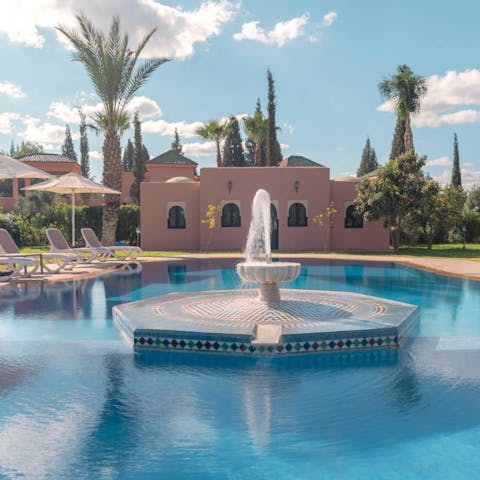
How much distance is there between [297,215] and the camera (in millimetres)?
26547

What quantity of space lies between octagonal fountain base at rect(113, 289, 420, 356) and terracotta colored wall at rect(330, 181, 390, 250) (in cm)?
1861

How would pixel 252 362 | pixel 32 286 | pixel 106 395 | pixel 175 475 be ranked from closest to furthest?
pixel 175 475 → pixel 106 395 → pixel 252 362 → pixel 32 286

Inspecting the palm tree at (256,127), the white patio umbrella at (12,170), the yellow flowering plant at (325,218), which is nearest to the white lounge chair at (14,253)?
the white patio umbrella at (12,170)

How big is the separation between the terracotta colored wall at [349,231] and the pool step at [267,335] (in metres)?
20.8

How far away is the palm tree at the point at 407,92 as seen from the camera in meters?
29.9

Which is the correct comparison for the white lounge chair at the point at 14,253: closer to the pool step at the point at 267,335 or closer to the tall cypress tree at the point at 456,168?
the pool step at the point at 267,335

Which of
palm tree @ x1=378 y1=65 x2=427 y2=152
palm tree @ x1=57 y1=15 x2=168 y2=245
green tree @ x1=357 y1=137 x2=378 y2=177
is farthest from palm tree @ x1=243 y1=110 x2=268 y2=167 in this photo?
palm tree @ x1=57 y1=15 x2=168 y2=245

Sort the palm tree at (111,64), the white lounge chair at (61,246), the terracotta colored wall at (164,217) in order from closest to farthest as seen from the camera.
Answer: the white lounge chair at (61,246), the palm tree at (111,64), the terracotta colored wall at (164,217)

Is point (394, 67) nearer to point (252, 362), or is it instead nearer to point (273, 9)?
point (273, 9)

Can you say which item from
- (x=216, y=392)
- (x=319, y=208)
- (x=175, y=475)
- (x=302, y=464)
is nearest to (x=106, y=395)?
(x=216, y=392)

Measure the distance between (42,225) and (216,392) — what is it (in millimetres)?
25358

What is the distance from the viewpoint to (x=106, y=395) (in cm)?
478

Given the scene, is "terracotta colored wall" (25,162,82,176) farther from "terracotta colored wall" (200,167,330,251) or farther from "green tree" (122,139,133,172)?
"terracotta colored wall" (200,167,330,251)

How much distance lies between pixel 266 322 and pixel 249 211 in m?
19.2
